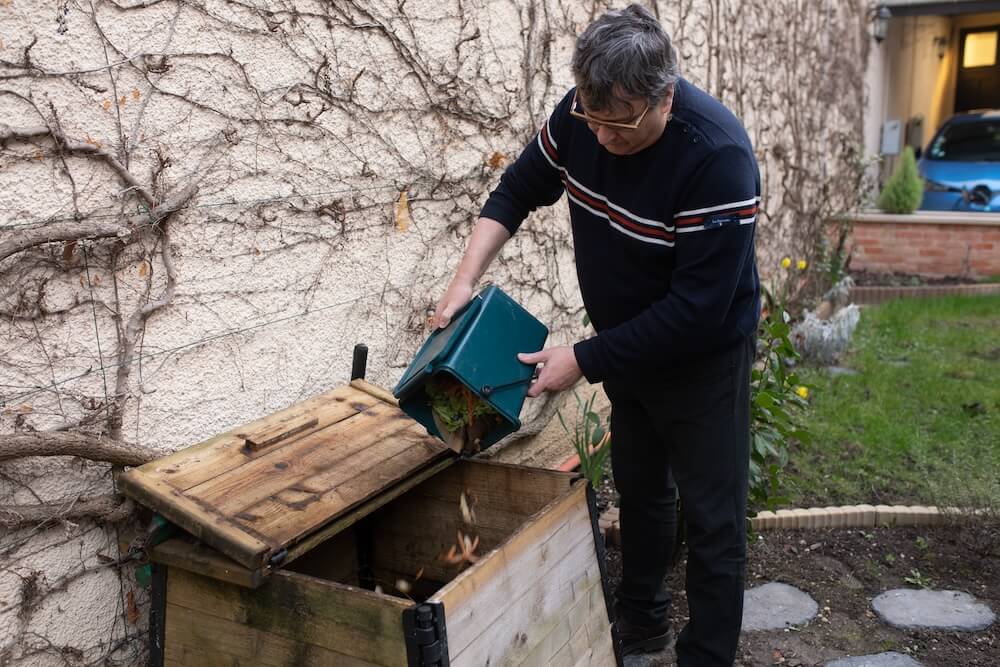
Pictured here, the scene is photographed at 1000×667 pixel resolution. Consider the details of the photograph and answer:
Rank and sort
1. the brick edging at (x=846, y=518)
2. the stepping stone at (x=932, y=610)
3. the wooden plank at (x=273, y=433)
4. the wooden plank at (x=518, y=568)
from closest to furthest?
the wooden plank at (x=518, y=568)
the wooden plank at (x=273, y=433)
the stepping stone at (x=932, y=610)
the brick edging at (x=846, y=518)

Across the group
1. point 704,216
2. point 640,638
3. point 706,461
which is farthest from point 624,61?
point 640,638

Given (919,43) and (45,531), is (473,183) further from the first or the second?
(919,43)

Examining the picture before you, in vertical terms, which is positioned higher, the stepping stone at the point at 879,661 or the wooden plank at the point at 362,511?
the wooden plank at the point at 362,511

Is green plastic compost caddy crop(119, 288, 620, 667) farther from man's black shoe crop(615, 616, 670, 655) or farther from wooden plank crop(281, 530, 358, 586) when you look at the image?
man's black shoe crop(615, 616, 670, 655)

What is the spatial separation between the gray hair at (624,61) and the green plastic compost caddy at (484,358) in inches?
22.3

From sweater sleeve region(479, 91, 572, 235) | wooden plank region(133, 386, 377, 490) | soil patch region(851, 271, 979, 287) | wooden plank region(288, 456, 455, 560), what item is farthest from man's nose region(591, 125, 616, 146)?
soil patch region(851, 271, 979, 287)

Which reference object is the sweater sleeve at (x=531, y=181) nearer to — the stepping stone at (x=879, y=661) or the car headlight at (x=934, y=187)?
the stepping stone at (x=879, y=661)

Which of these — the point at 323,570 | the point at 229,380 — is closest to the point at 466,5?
the point at 229,380

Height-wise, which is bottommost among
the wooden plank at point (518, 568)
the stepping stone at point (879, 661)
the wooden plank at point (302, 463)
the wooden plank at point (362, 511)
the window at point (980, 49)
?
the stepping stone at point (879, 661)

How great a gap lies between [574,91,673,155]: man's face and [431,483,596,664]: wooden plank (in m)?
0.89

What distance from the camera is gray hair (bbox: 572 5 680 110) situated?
6.66 feet

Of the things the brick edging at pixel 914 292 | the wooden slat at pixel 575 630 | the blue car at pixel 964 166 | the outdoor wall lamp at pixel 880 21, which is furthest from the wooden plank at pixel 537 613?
the outdoor wall lamp at pixel 880 21

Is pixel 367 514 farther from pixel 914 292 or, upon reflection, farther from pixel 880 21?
pixel 880 21

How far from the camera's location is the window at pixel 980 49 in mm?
16969
